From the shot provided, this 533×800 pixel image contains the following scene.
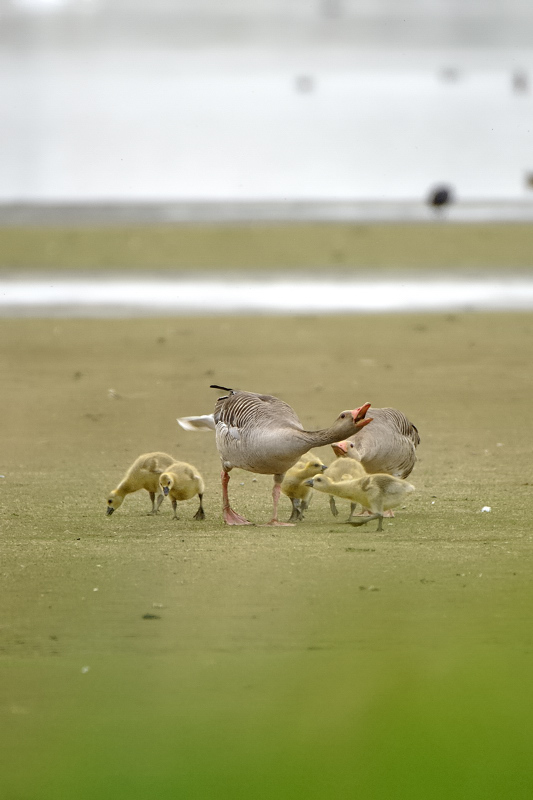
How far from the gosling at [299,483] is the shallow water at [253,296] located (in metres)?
7.96

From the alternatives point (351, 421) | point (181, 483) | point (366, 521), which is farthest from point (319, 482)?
point (181, 483)

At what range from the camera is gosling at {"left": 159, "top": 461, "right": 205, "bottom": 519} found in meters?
6.38

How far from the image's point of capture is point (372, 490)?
611cm

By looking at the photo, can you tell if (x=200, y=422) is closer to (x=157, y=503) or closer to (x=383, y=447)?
(x=157, y=503)

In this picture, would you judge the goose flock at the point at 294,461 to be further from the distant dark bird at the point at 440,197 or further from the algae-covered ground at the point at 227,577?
the distant dark bird at the point at 440,197

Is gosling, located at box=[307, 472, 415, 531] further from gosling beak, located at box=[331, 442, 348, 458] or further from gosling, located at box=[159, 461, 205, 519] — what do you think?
gosling, located at box=[159, 461, 205, 519]

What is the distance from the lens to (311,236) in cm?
2377

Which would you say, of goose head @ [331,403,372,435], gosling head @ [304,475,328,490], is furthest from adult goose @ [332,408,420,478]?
goose head @ [331,403,372,435]

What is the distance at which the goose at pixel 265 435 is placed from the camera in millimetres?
6020

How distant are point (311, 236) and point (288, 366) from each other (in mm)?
12712

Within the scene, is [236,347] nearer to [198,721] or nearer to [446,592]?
[446,592]

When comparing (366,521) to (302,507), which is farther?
(302,507)

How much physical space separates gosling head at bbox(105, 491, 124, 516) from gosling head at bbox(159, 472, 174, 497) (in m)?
0.29

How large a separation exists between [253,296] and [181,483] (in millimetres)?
9917
